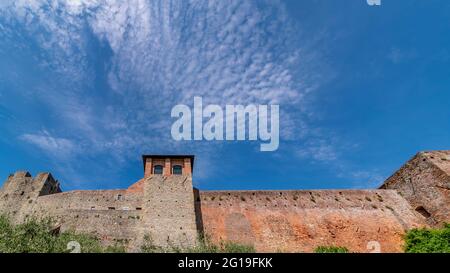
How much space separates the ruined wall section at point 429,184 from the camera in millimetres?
27906

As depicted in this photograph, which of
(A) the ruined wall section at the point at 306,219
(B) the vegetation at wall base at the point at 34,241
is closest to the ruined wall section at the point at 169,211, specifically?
(A) the ruined wall section at the point at 306,219

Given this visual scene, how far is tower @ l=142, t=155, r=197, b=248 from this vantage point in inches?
978

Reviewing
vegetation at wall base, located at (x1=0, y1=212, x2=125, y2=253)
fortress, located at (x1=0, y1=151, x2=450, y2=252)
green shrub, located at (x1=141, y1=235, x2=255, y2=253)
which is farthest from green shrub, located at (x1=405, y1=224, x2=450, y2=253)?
vegetation at wall base, located at (x1=0, y1=212, x2=125, y2=253)

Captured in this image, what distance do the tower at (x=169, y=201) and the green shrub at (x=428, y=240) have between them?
16.9 metres

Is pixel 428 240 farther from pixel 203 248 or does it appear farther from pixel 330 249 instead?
pixel 203 248

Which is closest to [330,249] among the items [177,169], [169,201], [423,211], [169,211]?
[423,211]

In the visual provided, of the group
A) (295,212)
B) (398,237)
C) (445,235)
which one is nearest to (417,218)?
(398,237)

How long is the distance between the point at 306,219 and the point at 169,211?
469 inches

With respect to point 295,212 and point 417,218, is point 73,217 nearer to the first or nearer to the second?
point 295,212

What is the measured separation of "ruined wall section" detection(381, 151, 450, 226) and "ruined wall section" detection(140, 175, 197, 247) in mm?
Answer: 20333

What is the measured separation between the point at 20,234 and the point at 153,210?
10.0 m

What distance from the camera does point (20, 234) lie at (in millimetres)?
17844
